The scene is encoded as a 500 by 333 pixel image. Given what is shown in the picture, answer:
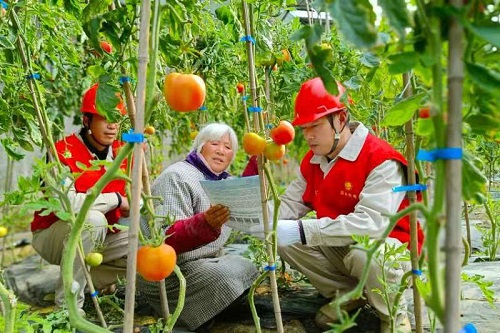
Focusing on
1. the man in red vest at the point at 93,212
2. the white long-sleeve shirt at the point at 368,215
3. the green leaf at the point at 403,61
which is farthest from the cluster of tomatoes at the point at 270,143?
the man in red vest at the point at 93,212

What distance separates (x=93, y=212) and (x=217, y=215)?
822 mm

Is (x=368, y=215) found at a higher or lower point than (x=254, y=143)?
lower

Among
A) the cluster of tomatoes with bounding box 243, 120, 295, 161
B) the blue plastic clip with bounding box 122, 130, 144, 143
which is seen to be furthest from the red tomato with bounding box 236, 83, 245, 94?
the blue plastic clip with bounding box 122, 130, 144, 143

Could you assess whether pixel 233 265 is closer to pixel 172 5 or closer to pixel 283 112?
pixel 283 112

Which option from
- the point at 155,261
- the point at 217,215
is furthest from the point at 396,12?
the point at 217,215

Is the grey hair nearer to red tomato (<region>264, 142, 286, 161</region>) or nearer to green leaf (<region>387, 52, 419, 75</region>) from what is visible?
red tomato (<region>264, 142, 286, 161</region>)

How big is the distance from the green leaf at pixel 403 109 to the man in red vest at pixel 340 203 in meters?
0.81

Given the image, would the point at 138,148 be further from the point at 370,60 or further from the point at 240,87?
the point at 240,87

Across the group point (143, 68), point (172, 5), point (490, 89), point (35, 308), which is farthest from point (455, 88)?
point (35, 308)

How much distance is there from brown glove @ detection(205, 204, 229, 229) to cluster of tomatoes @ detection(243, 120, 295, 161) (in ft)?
0.96

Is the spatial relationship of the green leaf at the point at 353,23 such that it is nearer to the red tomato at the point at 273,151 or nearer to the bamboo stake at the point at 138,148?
the bamboo stake at the point at 138,148

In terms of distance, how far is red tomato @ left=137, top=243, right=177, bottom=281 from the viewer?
978 mm

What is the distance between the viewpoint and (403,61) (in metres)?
0.65

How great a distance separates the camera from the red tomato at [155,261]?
0.98m
